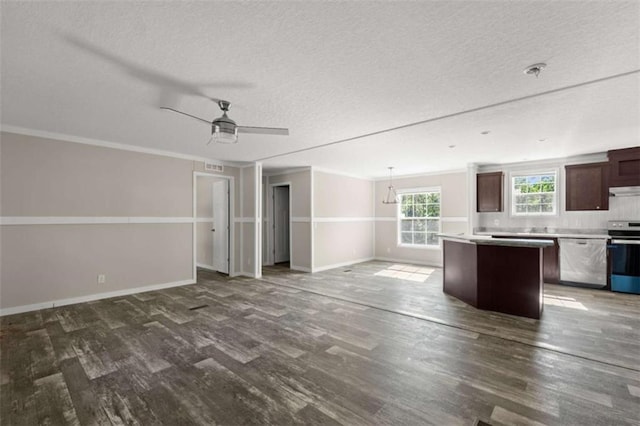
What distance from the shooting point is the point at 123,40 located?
1905mm

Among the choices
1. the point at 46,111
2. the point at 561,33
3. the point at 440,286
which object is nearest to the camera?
the point at 561,33

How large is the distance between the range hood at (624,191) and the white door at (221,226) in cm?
769

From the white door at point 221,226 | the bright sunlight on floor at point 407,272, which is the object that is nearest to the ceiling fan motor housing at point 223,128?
A: the white door at point 221,226

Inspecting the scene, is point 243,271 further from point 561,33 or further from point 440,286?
point 561,33

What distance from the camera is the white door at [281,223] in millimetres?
8078

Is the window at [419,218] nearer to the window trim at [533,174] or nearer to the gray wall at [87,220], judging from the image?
the window trim at [533,174]

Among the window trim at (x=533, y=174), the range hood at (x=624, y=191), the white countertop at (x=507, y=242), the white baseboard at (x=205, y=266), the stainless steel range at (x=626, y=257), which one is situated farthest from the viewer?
the white baseboard at (x=205, y=266)

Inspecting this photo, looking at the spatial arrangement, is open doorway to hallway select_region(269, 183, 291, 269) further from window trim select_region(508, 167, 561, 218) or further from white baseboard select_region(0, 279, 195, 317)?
window trim select_region(508, 167, 561, 218)

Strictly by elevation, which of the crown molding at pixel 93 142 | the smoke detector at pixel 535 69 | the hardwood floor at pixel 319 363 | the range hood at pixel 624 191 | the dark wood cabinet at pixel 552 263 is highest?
the smoke detector at pixel 535 69

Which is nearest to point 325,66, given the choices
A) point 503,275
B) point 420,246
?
point 503,275

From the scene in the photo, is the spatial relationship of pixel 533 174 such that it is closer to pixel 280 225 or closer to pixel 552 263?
pixel 552 263

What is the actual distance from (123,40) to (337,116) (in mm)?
2126

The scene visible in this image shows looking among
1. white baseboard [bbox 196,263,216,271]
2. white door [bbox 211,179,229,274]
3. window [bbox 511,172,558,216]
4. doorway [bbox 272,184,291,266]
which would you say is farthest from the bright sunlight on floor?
white baseboard [bbox 196,263,216,271]

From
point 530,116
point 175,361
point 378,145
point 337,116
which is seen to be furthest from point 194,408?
point 530,116
